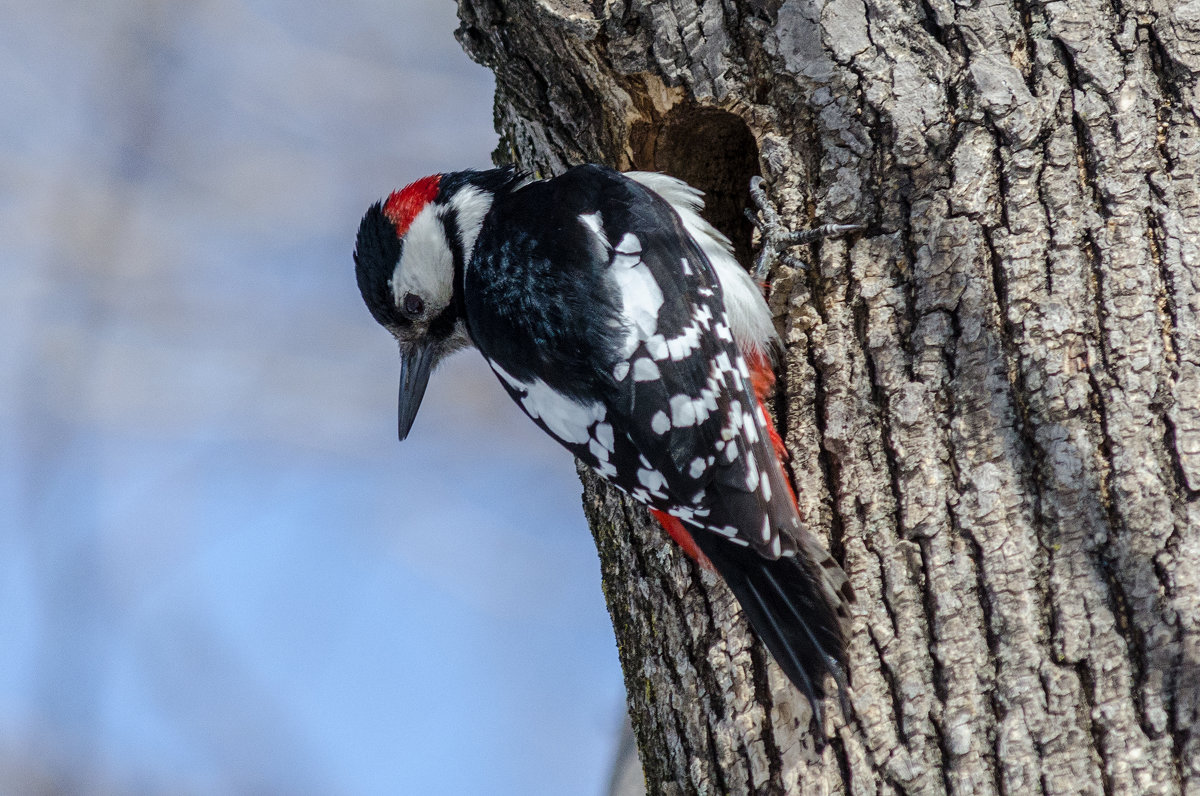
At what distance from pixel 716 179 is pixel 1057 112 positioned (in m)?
1.09

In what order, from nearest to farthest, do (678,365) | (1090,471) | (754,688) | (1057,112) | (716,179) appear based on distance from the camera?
Result: (1090,471), (1057,112), (754,688), (678,365), (716,179)

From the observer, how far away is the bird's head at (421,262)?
2812 millimetres

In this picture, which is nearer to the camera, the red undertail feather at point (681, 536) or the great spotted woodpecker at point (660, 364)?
the great spotted woodpecker at point (660, 364)

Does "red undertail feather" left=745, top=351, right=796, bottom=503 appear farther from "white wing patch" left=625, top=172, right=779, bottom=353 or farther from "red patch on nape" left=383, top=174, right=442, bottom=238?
"red patch on nape" left=383, top=174, right=442, bottom=238

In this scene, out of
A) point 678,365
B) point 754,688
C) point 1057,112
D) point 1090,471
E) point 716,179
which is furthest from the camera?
point 716,179

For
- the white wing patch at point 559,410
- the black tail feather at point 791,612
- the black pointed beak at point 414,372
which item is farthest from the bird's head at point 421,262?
the black tail feather at point 791,612

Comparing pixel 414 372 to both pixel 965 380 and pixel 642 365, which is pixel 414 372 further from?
pixel 965 380

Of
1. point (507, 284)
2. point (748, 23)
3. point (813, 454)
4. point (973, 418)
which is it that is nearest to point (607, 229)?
point (507, 284)

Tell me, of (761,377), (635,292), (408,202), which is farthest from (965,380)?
(408,202)

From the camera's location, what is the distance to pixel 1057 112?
1.98 metres

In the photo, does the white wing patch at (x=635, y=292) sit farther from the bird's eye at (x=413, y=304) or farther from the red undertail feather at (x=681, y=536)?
the bird's eye at (x=413, y=304)

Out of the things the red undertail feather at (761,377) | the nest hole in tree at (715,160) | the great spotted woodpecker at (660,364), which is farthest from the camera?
the nest hole in tree at (715,160)

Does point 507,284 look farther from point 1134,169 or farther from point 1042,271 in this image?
point 1134,169

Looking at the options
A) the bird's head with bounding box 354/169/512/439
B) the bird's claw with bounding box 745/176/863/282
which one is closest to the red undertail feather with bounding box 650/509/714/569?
the bird's claw with bounding box 745/176/863/282
